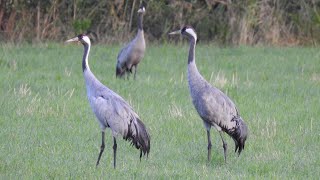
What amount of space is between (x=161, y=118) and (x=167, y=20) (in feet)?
35.3

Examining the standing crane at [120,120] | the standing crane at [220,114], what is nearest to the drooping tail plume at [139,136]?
the standing crane at [120,120]

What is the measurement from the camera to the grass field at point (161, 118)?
782cm

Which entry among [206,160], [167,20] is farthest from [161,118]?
[167,20]

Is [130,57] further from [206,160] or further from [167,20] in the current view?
A: [167,20]

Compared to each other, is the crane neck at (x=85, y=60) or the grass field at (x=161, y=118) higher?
the crane neck at (x=85, y=60)

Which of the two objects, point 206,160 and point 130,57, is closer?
point 206,160

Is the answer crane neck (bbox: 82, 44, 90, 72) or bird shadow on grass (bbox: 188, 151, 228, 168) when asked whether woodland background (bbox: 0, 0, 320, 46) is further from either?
bird shadow on grass (bbox: 188, 151, 228, 168)

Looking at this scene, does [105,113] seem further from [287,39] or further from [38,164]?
[287,39]

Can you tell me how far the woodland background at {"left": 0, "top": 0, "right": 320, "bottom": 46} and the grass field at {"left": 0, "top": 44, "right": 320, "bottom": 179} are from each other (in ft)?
11.0

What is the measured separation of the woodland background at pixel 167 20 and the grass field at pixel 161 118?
3346 millimetres

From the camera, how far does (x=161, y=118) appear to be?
10094mm

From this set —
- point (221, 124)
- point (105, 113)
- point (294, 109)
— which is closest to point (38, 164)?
point (105, 113)

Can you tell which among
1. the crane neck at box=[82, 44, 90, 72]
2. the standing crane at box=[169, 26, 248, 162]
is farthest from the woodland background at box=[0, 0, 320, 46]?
the standing crane at box=[169, 26, 248, 162]

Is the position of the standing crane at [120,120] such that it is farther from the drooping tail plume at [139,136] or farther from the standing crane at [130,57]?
the standing crane at [130,57]
